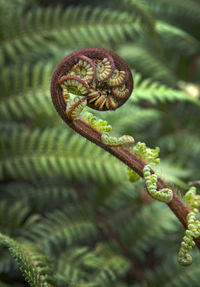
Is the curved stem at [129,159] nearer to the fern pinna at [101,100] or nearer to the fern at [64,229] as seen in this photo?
the fern pinna at [101,100]

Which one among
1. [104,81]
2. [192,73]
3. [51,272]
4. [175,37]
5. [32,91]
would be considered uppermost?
[175,37]

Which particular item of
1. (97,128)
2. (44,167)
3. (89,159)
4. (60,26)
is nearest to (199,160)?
(89,159)

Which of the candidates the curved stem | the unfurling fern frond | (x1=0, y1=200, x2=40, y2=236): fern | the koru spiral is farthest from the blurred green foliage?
the koru spiral

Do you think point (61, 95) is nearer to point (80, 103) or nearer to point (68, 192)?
point (80, 103)

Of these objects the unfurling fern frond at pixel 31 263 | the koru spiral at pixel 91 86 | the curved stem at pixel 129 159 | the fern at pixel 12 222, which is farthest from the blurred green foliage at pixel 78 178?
the koru spiral at pixel 91 86

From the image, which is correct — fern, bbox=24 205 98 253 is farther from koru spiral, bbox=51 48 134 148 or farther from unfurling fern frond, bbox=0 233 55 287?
koru spiral, bbox=51 48 134 148
